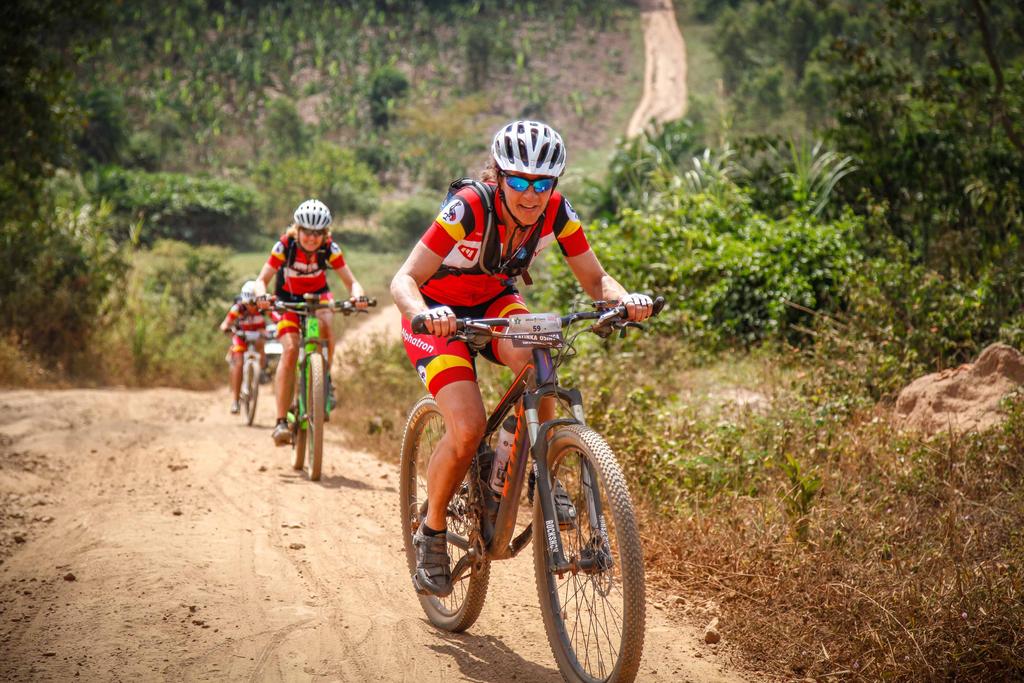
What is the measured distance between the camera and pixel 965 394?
7.33m

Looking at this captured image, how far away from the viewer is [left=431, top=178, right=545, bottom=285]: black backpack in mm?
4555

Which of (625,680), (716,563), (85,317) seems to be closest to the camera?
(625,680)

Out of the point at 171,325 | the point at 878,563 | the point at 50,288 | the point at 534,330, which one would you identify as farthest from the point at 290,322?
the point at 171,325

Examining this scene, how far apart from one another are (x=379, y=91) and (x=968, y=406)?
46.6 meters

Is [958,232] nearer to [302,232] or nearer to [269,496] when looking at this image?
[302,232]

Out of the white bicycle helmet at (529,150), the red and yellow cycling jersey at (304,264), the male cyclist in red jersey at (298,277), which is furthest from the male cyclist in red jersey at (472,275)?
the red and yellow cycling jersey at (304,264)

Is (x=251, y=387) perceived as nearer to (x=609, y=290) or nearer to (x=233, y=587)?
(x=233, y=587)

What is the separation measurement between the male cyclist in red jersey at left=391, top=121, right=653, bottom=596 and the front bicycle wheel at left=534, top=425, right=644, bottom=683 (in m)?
0.44

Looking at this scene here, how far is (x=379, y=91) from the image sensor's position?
5050cm

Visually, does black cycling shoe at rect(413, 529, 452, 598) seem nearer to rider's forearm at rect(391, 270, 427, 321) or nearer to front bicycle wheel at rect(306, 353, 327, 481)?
rider's forearm at rect(391, 270, 427, 321)

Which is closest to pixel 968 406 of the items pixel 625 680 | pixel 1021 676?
pixel 1021 676

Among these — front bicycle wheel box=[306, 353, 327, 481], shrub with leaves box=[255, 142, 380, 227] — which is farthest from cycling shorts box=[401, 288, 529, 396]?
shrub with leaves box=[255, 142, 380, 227]

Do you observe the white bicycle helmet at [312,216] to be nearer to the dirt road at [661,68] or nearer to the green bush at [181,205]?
the green bush at [181,205]

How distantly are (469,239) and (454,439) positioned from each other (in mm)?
950
